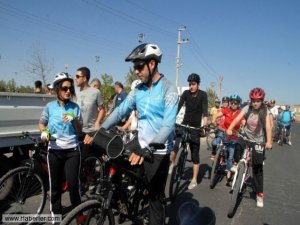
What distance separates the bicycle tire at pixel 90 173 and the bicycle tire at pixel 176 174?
1300 millimetres

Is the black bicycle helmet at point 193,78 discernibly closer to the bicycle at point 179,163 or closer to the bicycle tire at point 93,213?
the bicycle at point 179,163

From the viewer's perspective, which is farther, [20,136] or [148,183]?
[20,136]

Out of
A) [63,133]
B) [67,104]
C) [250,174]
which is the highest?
[67,104]

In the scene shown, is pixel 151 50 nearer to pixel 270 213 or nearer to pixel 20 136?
pixel 20 136

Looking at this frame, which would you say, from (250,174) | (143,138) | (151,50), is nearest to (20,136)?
(143,138)

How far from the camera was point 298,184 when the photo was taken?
791 centimetres

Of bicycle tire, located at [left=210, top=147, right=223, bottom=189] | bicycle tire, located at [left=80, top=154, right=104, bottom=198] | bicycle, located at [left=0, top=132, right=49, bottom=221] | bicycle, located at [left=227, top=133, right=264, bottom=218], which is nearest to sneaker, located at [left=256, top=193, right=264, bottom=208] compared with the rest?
bicycle, located at [left=227, top=133, right=264, bottom=218]

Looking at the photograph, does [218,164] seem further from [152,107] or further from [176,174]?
[152,107]

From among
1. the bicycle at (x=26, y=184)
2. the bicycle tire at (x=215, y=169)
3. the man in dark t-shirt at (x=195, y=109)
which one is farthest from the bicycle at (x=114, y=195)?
the bicycle tire at (x=215, y=169)

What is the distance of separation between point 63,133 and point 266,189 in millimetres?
5049

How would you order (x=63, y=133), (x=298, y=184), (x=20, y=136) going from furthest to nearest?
(x=298, y=184)
(x=20, y=136)
(x=63, y=133)

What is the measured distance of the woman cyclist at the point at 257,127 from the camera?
225 inches

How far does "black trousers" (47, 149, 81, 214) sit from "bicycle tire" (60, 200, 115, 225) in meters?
0.96

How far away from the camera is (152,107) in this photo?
11.0 feet
